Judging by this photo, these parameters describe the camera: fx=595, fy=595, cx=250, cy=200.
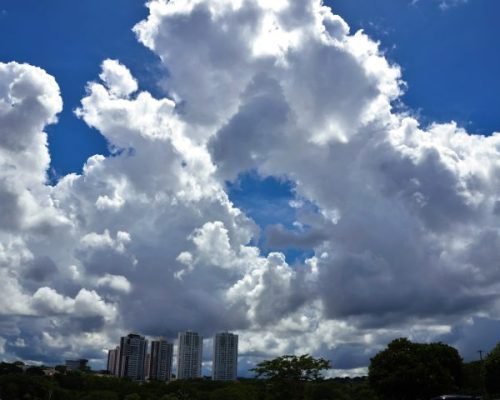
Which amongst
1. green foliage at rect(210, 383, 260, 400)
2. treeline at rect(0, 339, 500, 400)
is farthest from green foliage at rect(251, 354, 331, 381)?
green foliage at rect(210, 383, 260, 400)

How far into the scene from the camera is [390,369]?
7162cm

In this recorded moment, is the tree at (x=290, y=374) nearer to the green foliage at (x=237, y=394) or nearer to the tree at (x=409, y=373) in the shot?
the tree at (x=409, y=373)

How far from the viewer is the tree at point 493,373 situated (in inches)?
2992

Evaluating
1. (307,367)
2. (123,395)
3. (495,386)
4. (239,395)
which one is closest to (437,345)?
(495,386)

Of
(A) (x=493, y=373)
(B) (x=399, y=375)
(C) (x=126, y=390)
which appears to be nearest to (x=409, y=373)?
(B) (x=399, y=375)

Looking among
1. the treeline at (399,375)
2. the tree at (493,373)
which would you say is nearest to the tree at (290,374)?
the treeline at (399,375)

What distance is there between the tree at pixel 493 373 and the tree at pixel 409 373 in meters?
4.01

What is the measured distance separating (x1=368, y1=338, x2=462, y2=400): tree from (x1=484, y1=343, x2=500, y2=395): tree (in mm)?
4014

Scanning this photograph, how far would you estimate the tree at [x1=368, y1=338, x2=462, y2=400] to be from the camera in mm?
69000

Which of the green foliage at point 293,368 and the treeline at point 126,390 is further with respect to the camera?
the treeline at point 126,390

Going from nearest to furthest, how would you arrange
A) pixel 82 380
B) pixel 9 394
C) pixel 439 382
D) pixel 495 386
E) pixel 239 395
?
pixel 439 382
pixel 495 386
pixel 239 395
pixel 9 394
pixel 82 380

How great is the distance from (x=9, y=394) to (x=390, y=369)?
83.0 metres

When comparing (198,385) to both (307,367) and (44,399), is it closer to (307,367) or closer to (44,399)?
(44,399)

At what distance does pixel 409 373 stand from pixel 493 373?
14.9 metres
